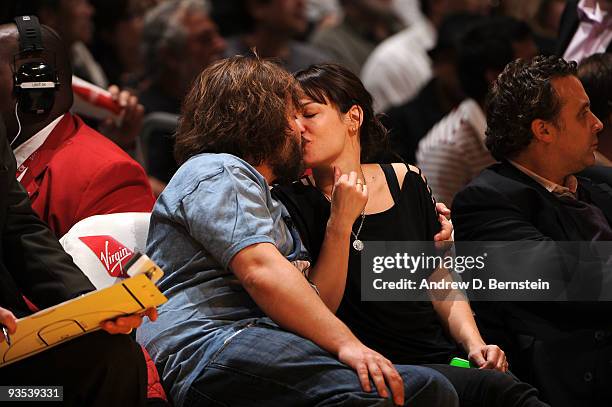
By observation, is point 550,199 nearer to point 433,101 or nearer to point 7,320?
point 7,320

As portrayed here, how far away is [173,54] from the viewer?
568cm

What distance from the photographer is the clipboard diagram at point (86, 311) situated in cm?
267

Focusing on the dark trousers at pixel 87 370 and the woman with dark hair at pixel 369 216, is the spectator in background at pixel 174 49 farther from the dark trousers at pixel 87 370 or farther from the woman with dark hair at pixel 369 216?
the dark trousers at pixel 87 370

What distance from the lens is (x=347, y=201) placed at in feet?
10.4

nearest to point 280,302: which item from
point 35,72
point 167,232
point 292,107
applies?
point 167,232

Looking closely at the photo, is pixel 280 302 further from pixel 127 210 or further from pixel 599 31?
pixel 599 31

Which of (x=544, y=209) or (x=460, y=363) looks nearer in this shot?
(x=460, y=363)

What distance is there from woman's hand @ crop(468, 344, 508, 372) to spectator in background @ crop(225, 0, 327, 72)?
332cm

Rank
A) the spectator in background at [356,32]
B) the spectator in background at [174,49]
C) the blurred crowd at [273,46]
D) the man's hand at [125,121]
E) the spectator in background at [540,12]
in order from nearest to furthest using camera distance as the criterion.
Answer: the man's hand at [125,121] → the blurred crowd at [273,46] → the spectator in background at [174,49] → the spectator in background at [540,12] → the spectator in background at [356,32]

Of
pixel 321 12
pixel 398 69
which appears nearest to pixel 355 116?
pixel 398 69

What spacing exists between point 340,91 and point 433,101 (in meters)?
2.47

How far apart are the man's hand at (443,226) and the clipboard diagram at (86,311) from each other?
97 cm

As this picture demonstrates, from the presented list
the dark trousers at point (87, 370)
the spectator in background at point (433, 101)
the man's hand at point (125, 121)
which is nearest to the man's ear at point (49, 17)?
the man's hand at point (125, 121)

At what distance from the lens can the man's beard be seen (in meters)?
3.24
